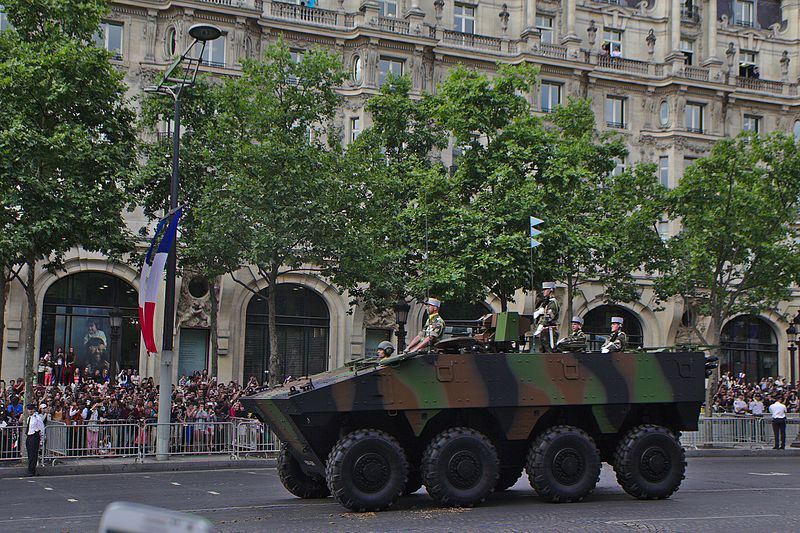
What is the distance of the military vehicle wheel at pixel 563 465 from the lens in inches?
564

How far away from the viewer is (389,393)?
1393 centimetres

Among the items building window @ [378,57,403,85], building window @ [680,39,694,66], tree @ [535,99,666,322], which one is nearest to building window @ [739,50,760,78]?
building window @ [680,39,694,66]

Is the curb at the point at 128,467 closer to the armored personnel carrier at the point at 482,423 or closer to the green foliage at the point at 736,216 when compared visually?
the armored personnel carrier at the point at 482,423

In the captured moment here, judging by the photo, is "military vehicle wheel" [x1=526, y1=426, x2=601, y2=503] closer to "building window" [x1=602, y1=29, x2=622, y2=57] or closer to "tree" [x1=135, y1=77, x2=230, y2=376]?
"tree" [x1=135, y1=77, x2=230, y2=376]

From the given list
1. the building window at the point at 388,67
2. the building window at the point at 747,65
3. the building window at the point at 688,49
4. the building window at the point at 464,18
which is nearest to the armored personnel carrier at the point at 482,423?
the building window at the point at 388,67

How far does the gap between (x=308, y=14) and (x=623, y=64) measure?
49.0 feet

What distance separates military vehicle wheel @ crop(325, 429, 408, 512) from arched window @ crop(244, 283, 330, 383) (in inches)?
979

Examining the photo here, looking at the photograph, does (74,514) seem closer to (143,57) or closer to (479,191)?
(479,191)

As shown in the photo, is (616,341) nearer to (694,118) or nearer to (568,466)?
(568,466)

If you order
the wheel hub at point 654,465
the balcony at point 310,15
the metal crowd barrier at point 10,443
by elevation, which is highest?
the balcony at point 310,15

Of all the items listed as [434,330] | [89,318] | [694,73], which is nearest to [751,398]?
[694,73]

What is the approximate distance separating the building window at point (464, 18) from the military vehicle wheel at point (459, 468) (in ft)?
107

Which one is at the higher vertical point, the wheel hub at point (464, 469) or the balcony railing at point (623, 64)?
the balcony railing at point (623, 64)

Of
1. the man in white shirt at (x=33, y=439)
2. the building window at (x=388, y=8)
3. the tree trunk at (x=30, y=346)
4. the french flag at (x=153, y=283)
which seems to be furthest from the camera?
the building window at (x=388, y=8)
